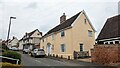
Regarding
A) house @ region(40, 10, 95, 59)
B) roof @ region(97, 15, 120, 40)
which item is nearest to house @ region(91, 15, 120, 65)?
roof @ region(97, 15, 120, 40)

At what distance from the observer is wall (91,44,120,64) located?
2159cm

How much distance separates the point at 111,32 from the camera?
3198 centimetres

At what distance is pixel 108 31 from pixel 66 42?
801cm

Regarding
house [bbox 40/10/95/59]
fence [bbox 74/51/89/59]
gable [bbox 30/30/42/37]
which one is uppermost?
gable [bbox 30/30/42/37]

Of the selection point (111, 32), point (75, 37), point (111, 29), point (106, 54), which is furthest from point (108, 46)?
point (75, 37)

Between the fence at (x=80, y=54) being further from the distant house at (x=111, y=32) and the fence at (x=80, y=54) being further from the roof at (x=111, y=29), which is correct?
the roof at (x=111, y=29)

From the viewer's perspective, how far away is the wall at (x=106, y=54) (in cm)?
2159

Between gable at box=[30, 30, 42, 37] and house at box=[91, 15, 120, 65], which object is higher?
gable at box=[30, 30, 42, 37]

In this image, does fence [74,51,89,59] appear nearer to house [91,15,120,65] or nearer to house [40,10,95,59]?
house [40,10,95,59]

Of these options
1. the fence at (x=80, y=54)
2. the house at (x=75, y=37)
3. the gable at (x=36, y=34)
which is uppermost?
the gable at (x=36, y=34)

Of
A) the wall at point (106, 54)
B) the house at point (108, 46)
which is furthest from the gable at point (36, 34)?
the wall at point (106, 54)

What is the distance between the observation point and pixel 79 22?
3603cm

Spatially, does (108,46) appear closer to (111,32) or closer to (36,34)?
(111,32)

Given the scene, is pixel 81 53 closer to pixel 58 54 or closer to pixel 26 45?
pixel 58 54
